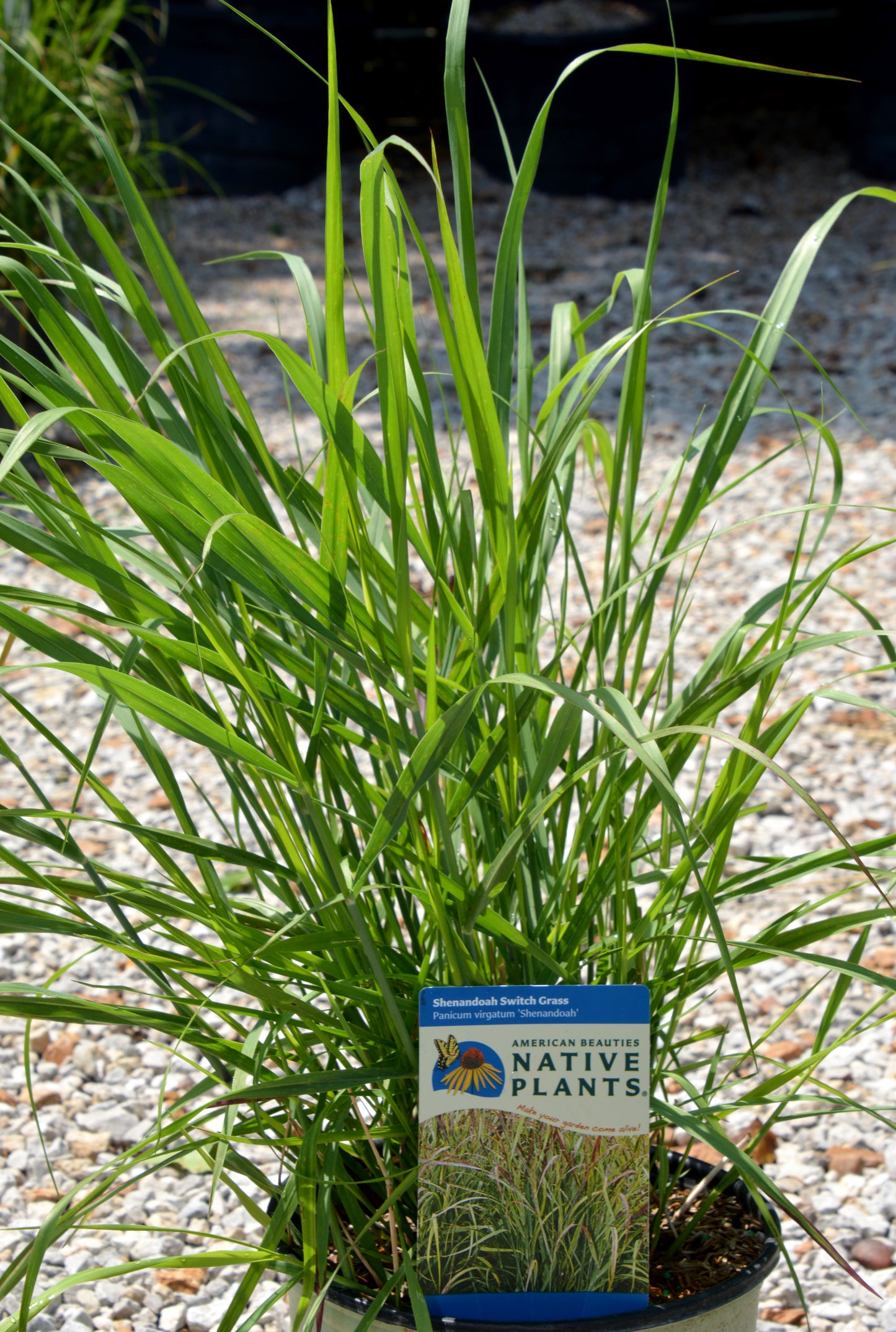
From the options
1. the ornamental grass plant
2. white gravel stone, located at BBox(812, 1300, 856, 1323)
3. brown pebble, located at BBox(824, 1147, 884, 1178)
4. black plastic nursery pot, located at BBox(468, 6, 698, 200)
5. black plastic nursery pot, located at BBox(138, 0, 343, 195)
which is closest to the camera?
the ornamental grass plant

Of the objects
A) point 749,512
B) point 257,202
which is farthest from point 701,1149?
point 257,202

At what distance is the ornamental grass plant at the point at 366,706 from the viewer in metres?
0.60

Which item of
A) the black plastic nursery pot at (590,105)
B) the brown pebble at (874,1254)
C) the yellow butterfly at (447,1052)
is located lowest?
the brown pebble at (874,1254)

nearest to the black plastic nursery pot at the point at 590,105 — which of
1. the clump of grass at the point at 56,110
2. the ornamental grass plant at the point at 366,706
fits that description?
the clump of grass at the point at 56,110

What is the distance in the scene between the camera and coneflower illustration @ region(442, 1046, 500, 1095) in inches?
26.1

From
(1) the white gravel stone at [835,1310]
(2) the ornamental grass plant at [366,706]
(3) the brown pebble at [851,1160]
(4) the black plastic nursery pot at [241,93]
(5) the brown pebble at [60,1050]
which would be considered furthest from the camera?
(4) the black plastic nursery pot at [241,93]

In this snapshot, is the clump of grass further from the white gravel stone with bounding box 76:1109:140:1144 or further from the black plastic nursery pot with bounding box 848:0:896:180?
the black plastic nursery pot with bounding box 848:0:896:180

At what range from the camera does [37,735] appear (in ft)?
6.78

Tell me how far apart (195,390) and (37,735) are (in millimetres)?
1523

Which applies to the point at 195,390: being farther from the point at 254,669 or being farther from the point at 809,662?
the point at 809,662

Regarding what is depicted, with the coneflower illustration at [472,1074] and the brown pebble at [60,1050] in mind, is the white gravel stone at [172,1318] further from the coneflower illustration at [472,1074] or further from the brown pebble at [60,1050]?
the coneflower illustration at [472,1074]

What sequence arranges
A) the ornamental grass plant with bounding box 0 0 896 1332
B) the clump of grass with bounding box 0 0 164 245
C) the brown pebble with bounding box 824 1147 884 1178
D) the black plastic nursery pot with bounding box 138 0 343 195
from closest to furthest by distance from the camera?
1. the ornamental grass plant with bounding box 0 0 896 1332
2. the brown pebble with bounding box 824 1147 884 1178
3. the clump of grass with bounding box 0 0 164 245
4. the black plastic nursery pot with bounding box 138 0 343 195

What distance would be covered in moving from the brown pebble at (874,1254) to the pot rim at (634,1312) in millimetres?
444

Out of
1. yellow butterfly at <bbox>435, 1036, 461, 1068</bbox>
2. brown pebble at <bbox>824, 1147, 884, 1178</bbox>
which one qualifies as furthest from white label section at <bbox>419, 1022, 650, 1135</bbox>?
brown pebble at <bbox>824, 1147, 884, 1178</bbox>
